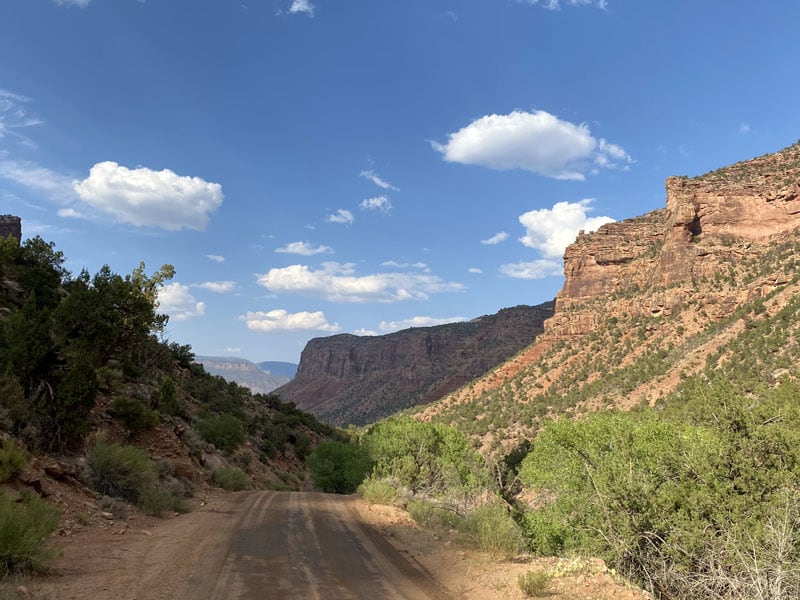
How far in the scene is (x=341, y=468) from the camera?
88.0 ft

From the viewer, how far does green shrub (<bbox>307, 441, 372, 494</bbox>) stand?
84.7 ft

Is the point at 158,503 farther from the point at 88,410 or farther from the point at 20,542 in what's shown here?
the point at 20,542

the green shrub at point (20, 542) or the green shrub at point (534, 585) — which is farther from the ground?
the green shrub at point (20, 542)

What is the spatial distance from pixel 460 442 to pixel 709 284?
4470cm

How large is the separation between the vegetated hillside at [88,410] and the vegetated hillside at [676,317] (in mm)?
34574

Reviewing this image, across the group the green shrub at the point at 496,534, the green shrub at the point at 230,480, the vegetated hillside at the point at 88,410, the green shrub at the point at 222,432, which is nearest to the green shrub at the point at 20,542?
the vegetated hillside at the point at 88,410

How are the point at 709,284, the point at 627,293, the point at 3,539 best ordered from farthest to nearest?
the point at 627,293 < the point at 709,284 < the point at 3,539

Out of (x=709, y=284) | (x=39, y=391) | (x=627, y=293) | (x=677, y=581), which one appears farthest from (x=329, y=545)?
(x=627, y=293)

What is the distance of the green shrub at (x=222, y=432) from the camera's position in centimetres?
2884

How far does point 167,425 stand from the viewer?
65.9ft

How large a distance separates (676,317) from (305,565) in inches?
2311

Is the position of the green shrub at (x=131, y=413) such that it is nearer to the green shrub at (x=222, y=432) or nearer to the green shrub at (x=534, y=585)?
the green shrub at (x=222, y=432)

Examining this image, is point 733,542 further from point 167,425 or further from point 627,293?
point 627,293

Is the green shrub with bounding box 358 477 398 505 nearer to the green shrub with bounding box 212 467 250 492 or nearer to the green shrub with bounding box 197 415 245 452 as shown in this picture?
the green shrub with bounding box 212 467 250 492
